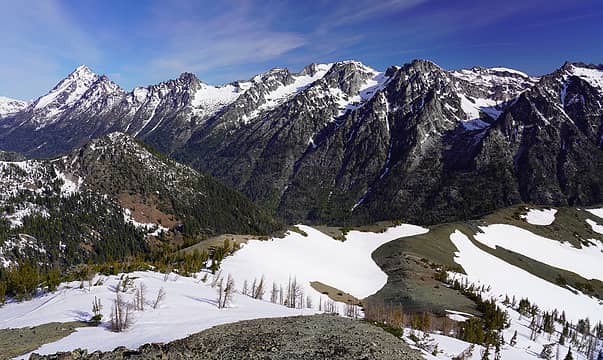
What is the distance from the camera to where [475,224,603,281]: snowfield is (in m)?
100

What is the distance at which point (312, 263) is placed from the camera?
72375 millimetres

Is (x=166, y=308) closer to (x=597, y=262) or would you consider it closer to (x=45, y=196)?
(x=597, y=262)

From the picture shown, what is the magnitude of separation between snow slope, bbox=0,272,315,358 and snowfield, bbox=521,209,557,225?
123m

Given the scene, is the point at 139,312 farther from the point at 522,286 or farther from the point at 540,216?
the point at 540,216

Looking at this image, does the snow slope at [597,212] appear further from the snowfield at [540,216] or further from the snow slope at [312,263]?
the snow slope at [312,263]

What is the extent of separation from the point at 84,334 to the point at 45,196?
198 metres

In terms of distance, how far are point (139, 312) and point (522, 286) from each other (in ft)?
247

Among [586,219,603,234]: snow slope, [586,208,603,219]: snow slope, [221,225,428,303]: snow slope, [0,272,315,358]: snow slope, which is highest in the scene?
[586,208,603,219]: snow slope

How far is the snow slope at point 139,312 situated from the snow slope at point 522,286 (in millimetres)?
54665

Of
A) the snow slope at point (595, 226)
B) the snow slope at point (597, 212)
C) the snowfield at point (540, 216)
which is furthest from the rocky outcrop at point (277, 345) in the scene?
the snow slope at point (597, 212)

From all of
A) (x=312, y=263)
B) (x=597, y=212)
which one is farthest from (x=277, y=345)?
(x=597, y=212)

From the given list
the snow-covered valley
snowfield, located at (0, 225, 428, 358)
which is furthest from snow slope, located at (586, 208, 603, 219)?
snowfield, located at (0, 225, 428, 358)

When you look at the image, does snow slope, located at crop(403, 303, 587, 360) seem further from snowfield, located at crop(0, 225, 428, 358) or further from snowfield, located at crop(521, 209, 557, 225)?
snowfield, located at crop(521, 209, 557, 225)

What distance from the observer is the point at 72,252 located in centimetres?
16388
